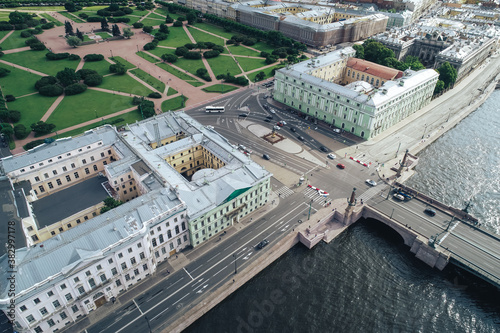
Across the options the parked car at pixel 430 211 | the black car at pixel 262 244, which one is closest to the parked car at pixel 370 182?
the parked car at pixel 430 211

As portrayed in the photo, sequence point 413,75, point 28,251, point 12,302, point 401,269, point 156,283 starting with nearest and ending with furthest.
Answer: point 12,302 → point 28,251 → point 156,283 → point 401,269 → point 413,75

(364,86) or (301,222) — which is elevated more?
(364,86)

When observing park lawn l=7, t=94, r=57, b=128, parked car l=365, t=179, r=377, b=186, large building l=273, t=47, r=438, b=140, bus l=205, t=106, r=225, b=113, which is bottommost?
park lawn l=7, t=94, r=57, b=128

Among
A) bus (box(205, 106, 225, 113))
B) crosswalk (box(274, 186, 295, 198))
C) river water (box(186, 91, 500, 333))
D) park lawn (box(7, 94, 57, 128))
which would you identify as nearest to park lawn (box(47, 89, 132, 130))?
park lawn (box(7, 94, 57, 128))

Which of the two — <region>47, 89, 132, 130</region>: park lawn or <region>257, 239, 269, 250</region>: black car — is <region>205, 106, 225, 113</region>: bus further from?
<region>257, 239, 269, 250</region>: black car

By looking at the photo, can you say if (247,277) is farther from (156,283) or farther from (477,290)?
(477,290)

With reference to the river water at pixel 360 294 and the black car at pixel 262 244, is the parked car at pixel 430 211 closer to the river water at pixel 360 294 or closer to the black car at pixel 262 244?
the river water at pixel 360 294

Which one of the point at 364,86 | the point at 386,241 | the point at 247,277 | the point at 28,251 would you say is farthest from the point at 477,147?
the point at 28,251
